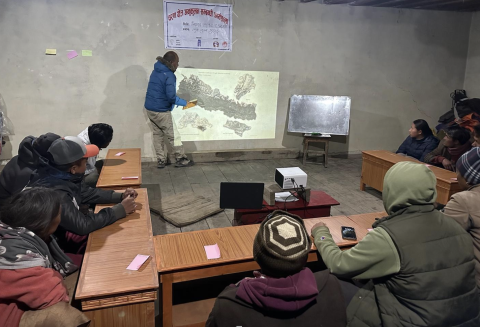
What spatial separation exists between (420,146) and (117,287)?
181 inches

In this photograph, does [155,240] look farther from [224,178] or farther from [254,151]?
[254,151]

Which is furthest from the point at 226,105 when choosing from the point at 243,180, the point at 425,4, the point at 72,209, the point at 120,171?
the point at 72,209

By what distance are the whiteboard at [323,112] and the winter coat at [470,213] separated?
4.40 meters

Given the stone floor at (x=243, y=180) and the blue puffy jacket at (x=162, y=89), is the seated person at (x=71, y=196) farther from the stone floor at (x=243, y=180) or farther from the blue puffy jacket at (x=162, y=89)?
the blue puffy jacket at (x=162, y=89)

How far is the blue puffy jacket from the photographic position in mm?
5309

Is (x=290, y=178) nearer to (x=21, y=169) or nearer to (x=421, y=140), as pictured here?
(x=21, y=169)

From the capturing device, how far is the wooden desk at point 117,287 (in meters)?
1.67

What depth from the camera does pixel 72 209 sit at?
2.14 metres

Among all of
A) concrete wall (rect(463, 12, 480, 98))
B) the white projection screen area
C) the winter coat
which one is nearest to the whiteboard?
the white projection screen area

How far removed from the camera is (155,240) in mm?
2273

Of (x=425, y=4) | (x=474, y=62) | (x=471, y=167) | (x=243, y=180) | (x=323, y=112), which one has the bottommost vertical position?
(x=243, y=180)

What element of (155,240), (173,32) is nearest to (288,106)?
(173,32)

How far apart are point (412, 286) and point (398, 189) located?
1.38 feet

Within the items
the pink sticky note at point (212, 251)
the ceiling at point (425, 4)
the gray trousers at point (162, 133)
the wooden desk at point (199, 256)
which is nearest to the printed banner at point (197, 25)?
the gray trousers at point (162, 133)
